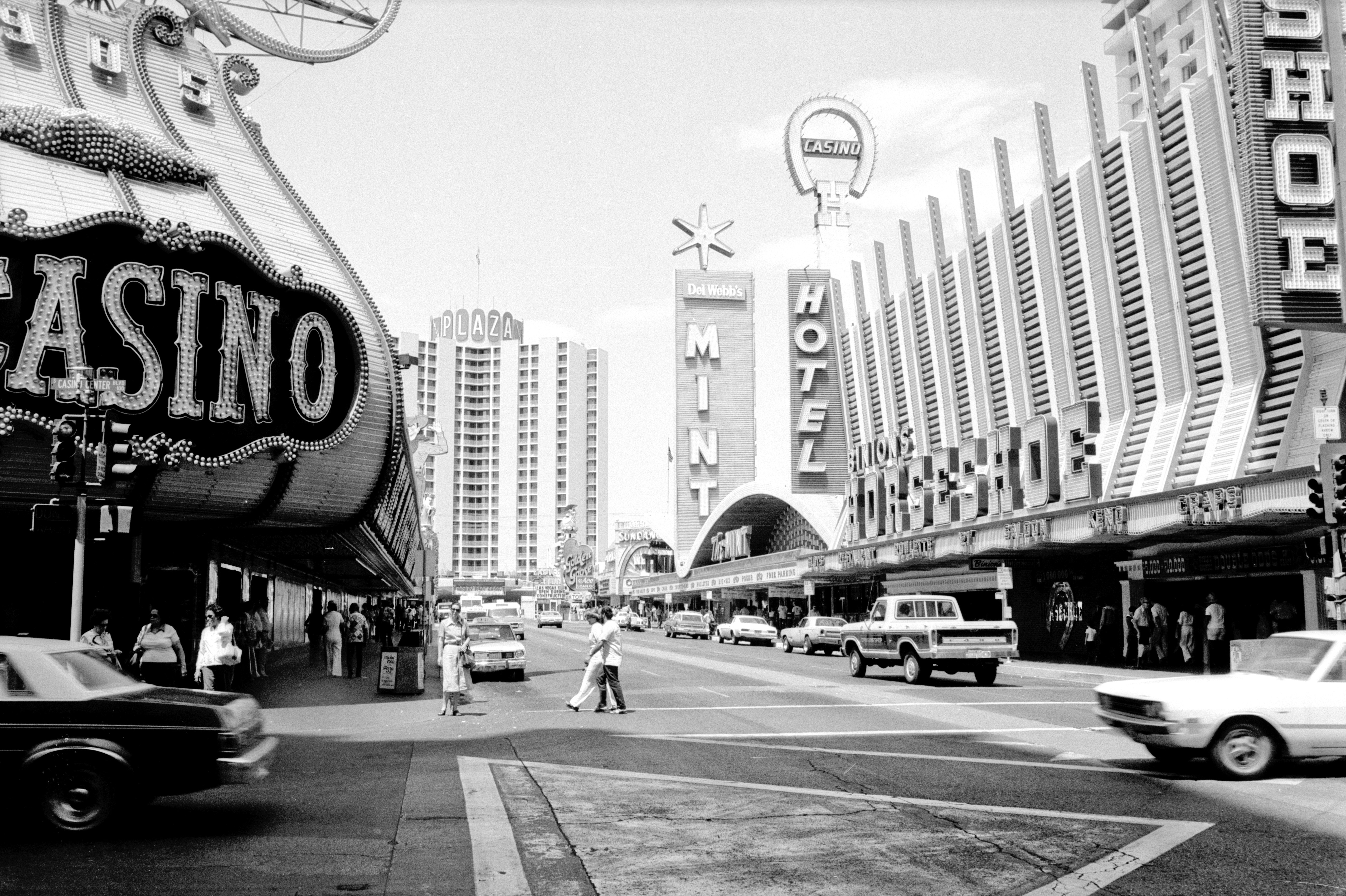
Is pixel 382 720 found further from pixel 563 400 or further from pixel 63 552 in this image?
pixel 563 400

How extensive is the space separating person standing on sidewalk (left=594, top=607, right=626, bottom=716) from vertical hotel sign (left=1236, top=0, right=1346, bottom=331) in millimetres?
16266

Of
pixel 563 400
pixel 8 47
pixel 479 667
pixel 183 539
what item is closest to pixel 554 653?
pixel 479 667

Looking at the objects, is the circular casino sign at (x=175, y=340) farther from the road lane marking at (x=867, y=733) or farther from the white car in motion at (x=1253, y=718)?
the white car in motion at (x=1253, y=718)

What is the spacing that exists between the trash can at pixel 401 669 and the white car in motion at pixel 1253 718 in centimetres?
1453

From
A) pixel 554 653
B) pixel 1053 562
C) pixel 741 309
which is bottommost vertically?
pixel 554 653

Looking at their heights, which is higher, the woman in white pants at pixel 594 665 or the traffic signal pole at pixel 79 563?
the traffic signal pole at pixel 79 563

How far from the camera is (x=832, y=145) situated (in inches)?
3386

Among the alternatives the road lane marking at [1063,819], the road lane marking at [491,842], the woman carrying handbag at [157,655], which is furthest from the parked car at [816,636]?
the road lane marking at [491,842]

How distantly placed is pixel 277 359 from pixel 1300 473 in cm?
1980

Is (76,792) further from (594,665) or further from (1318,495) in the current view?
(1318,495)

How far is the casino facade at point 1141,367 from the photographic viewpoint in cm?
2588

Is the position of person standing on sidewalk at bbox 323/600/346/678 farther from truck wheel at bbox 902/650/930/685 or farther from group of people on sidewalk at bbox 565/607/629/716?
truck wheel at bbox 902/650/930/685

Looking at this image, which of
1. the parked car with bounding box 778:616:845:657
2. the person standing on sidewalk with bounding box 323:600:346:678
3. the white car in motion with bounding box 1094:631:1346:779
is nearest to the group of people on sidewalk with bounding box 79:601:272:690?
the person standing on sidewalk with bounding box 323:600:346:678

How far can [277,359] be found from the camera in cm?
2017
